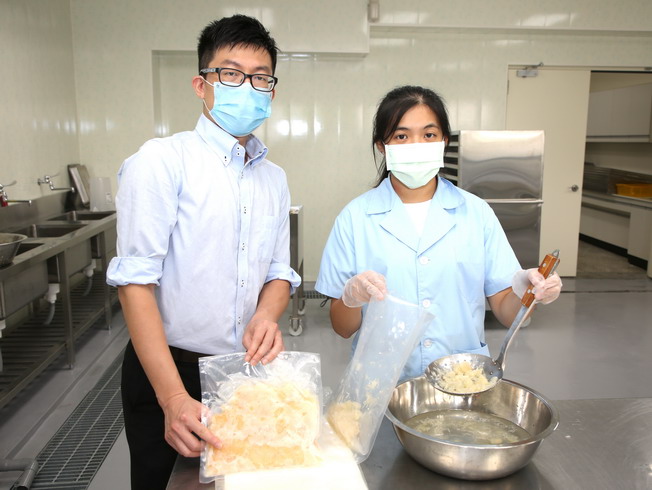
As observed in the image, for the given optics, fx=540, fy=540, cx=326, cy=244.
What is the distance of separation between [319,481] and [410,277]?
2.30ft

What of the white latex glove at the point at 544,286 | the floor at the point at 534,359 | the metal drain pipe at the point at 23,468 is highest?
the white latex glove at the point at 544,286

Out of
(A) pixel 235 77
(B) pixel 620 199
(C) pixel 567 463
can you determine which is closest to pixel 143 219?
(A) pixel 235 77

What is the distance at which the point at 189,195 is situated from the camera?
1.31 meters

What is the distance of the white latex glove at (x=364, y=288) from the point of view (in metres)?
1.20

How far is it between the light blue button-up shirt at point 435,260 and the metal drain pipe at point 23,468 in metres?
1.54

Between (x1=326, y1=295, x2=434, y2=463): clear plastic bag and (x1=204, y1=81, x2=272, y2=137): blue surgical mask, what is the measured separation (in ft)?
1.95

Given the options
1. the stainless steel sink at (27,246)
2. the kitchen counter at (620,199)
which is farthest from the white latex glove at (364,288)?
the kitchen counter at (620,199)

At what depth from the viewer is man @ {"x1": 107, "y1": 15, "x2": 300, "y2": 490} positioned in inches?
48.1

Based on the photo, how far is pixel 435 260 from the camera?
154cm

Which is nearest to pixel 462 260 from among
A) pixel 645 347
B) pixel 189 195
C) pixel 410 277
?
pixel 410 277

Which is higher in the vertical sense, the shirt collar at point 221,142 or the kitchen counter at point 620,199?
the shirt collar at point 221,142

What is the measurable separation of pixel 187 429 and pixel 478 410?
66 cm

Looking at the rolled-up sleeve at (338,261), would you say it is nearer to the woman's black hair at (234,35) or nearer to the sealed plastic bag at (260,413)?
the sealed plastic bag at (260,413)

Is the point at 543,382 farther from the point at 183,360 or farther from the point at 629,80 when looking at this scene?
the point at 629,80
